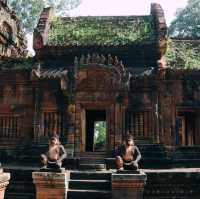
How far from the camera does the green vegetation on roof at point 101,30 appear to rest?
16.6 metres

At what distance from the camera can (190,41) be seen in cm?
1816

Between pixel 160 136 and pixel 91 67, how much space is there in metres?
4.26

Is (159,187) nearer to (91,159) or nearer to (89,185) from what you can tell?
(89,185)

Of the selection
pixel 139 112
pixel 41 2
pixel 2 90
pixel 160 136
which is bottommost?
pixel 160 136

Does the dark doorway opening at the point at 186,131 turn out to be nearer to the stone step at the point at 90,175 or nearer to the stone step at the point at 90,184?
the stone step at the point at 90,175

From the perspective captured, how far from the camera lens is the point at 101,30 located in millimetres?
17797

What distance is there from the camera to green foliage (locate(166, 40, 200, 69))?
15595 millimetres

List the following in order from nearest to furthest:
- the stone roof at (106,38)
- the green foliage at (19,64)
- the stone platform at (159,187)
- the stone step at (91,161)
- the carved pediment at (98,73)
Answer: the stone platform at (159,187)
the stone step at (91,161)
the carved pediment at (98,73)
the green foliage at (19,64)
the stone roof at (106,38)

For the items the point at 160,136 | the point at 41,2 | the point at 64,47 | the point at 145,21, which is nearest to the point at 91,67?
the point at 64,47

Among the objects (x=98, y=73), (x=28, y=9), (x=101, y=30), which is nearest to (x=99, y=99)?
(x=98, y=73)

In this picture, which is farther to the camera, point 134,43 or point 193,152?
point 134,43

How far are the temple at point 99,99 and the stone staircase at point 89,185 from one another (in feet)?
5.54

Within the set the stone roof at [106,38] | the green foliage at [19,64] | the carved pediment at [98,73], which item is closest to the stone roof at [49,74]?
the green foliage at [19,64]

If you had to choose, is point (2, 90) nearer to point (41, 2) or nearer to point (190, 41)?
point (190, 41)
